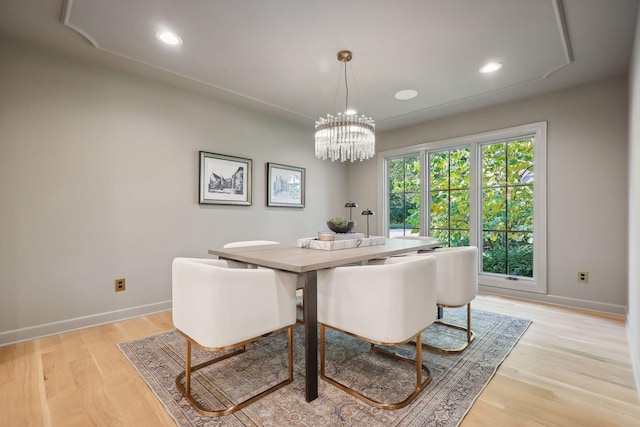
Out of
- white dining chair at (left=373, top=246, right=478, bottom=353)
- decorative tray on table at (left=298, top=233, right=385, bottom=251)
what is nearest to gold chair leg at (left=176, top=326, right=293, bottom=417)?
decorative tray on table at (left=298, top=233, right=385, bottom=251)

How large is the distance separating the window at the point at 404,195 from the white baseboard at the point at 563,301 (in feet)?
4.24

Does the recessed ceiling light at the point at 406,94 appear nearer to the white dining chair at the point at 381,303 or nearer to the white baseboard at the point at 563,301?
the white dining chair at the point at 381,303

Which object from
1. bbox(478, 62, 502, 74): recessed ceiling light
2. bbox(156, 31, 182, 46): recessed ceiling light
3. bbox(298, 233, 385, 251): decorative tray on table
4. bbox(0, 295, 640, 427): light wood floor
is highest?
bbox(478, 62, 502, 74): recessed ceiling light

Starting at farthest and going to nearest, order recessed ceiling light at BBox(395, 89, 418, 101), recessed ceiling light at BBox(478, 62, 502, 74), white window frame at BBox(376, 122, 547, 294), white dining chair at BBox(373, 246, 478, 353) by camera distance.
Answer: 1. white window frame at BBox(376, 122, 547, 294)
2. recessed ceiling light at BBox(395, 89, 418, 101)
3. recessed ceiling light at BBox(478, 62, 502, 74)
4. white dining chair at BBox(373, 246, 478, 353)

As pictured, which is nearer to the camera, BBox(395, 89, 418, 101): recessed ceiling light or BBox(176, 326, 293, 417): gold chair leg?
BBox(176, 326, 293, 417): gold chair leg

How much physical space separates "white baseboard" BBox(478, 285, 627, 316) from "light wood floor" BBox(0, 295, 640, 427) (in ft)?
1.46

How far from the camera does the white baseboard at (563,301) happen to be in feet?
9.51

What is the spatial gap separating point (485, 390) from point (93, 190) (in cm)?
338

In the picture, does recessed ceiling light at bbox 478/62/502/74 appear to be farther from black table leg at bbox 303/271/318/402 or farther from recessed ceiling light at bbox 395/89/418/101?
black table leg at bbox 303/271/318/402

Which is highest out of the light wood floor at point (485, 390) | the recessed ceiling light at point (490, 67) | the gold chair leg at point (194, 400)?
the recessed ceiling light at point (490, 67)

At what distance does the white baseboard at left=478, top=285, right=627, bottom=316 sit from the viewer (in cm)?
290

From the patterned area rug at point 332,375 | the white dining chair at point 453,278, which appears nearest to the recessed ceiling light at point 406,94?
the white dining chair at point 453,278

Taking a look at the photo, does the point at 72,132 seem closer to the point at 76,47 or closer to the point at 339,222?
the point at 76,47

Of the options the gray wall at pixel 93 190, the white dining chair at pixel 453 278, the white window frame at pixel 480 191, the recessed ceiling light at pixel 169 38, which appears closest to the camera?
the white dining chair at pixel 453 278
